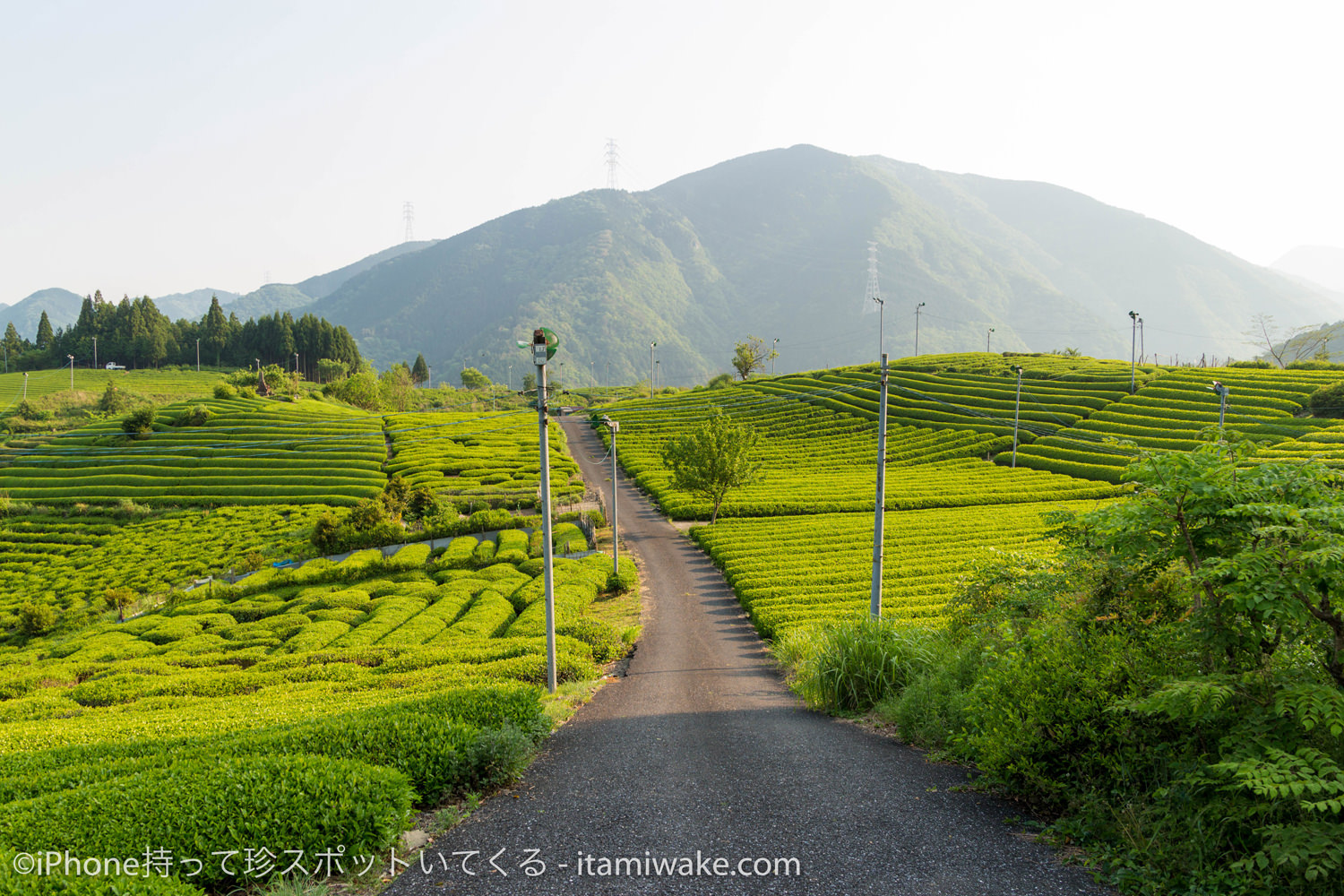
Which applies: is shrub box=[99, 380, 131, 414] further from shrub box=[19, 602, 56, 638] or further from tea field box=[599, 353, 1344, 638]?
tea field box=[599, 353, 1344, 638]

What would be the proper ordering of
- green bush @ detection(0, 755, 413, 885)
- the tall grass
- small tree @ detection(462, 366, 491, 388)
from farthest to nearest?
small tree @ detection(462, 366, 491, 388) → the tall grass → green bush @ detection(0, 755, 413, 885)

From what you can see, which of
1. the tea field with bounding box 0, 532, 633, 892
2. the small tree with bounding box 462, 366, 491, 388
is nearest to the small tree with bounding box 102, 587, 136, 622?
the tea field with bounding box 0, 532, 633, 892

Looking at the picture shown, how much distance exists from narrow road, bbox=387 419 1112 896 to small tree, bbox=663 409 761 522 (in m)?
38.6

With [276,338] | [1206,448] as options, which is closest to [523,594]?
[1206,448]

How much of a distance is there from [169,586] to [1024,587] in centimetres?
5348

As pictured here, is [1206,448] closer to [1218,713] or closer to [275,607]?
[1218,713]

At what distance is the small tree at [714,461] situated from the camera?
5241 centimetres

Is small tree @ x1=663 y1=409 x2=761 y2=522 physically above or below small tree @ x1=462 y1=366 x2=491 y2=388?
below

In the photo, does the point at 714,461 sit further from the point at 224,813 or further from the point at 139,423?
the point at 139,423

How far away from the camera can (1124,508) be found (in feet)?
27.8

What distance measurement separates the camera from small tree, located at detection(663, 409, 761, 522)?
52.4 meters

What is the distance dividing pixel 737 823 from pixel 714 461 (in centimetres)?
4414

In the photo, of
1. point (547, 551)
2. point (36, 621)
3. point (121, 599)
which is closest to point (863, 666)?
point (547, 551)

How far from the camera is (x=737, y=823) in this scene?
8.41 m
